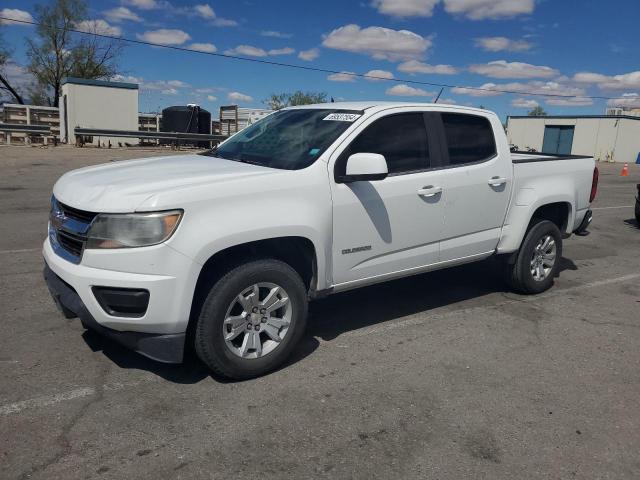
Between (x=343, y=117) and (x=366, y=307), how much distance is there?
74.1 inches

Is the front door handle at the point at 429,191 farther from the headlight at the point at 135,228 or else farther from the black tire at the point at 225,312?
the headlight at the point at 135,228

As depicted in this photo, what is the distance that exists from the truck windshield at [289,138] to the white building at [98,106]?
85.1ft

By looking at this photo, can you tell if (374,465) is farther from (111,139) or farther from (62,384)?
(111,139)

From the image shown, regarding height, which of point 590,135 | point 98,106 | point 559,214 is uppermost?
point 590,135

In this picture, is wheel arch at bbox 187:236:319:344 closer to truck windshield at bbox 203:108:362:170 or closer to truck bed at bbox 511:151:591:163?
truck windshield at bbox 203:108:362:170

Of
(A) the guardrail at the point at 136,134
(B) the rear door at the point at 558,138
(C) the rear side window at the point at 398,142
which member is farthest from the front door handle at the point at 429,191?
(B) the rear door at the point at 558,138

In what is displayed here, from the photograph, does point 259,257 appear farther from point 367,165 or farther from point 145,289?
point 367,165

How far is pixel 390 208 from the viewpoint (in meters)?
4.20

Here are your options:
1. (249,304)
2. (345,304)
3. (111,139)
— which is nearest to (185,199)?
(249,304)

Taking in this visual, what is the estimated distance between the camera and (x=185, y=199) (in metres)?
3.24

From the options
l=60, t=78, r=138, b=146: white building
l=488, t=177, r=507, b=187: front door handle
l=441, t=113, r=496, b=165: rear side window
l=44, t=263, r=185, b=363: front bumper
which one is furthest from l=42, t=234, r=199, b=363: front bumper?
l=60, t=78, r=138, b=146: white building

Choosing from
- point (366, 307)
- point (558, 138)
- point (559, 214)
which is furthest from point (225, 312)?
point (558, 138)

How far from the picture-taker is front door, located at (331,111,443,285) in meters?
3.98

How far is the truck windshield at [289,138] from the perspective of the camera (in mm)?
4059
